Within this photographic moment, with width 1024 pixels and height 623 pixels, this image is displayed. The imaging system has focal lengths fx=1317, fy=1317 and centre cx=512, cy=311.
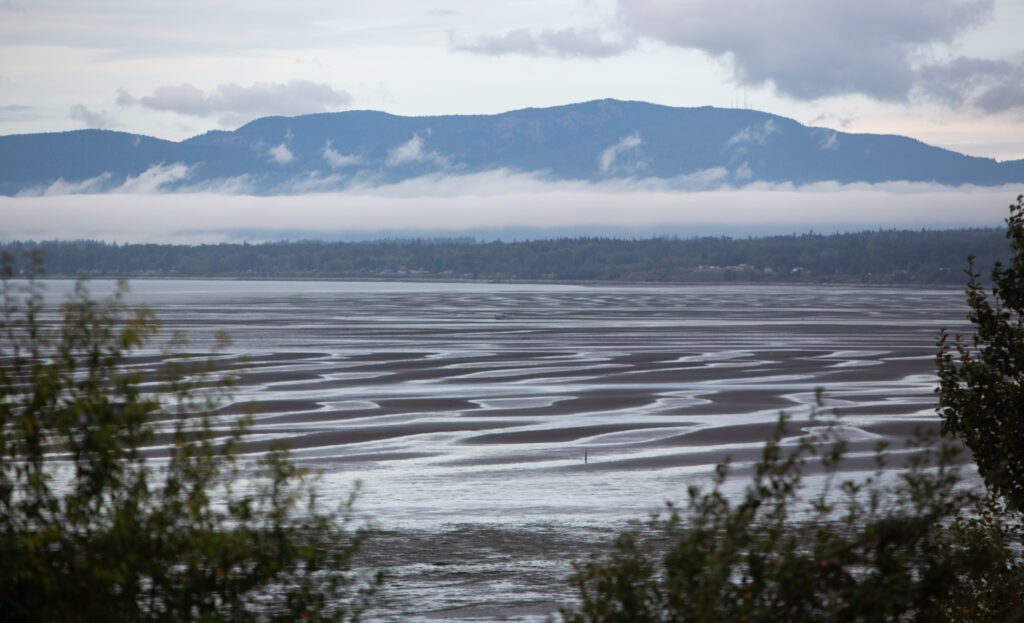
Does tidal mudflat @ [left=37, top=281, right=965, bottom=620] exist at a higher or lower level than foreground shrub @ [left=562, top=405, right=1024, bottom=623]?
lower

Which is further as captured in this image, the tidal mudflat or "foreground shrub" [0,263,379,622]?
the tidal mudflat

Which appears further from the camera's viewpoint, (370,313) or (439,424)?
(370,313)

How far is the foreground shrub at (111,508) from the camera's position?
22.4 feet

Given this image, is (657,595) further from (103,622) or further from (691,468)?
(691,468)

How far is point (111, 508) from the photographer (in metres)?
7.25

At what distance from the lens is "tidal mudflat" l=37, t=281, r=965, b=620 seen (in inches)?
757

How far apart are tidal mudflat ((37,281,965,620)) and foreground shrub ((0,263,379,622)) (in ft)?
5.32

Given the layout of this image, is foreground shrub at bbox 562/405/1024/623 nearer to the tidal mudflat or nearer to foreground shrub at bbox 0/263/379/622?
foreground shrub at bbox 0/263/379/622

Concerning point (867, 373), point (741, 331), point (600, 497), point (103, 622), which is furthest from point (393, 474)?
point (741, 331)

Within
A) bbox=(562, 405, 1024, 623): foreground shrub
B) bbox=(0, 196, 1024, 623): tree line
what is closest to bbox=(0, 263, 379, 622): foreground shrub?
bbox=(0, 196, 1024, 623): tree line

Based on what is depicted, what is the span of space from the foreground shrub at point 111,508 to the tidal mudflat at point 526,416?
162 centimetres

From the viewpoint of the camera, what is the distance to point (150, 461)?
2580cm

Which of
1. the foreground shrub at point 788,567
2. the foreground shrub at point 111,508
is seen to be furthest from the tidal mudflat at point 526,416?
the foreground shrub at point 788,567

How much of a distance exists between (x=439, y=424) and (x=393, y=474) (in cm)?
802
